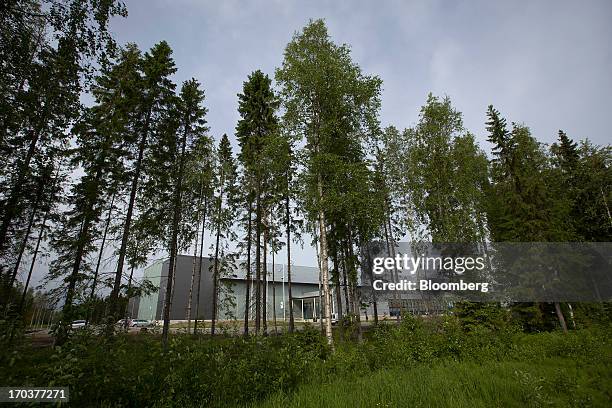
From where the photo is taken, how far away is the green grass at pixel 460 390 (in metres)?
5.72

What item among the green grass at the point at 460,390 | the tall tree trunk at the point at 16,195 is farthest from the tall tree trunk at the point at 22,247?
the green grass at the point at 460,390

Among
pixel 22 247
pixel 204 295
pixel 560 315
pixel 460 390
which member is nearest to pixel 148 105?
pixel 22 247

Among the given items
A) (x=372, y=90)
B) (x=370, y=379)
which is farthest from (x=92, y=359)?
(x=372, y=90)

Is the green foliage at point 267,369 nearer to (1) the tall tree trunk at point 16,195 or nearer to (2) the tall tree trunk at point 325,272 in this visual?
(2) the tall tree trunk at point 325,272

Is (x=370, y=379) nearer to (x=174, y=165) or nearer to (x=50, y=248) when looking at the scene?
(x=174, y=165)

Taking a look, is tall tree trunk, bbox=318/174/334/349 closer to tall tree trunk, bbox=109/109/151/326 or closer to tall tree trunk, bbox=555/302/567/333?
tall tree trunk, bbox=109/109/151/326

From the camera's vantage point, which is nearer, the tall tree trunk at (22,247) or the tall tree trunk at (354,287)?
the tall tree trunk at (22,247)

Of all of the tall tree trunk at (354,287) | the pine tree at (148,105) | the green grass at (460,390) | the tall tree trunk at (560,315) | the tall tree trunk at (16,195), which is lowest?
the green grass at (460,390)

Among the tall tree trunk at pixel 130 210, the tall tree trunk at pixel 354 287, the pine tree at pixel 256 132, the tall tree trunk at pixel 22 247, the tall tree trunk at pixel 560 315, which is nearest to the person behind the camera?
the tall tree trunk at pixel 130 210

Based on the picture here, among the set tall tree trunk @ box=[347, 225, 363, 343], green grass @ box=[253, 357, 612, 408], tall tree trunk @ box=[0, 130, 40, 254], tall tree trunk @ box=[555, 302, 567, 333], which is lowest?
green grass @ box=[253, 357, 612, 408]

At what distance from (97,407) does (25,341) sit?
5.45 ft

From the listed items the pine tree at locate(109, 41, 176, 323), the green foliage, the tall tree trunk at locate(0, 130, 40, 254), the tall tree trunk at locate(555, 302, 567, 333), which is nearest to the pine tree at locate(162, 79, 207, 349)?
the pine tree at locate(109, 41, 176, 323)

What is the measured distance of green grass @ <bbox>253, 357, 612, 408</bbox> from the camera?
5.72 meters

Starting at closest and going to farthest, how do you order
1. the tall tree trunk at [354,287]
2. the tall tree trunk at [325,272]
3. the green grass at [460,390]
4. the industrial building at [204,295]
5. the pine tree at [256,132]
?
1. the green grass at [460,390]
2. the tall tree trunk at [325,272]
3. the tall tree trunk at [354,287]
4. the pine tree at [256,132]
5. the industrial building at [204,295]
